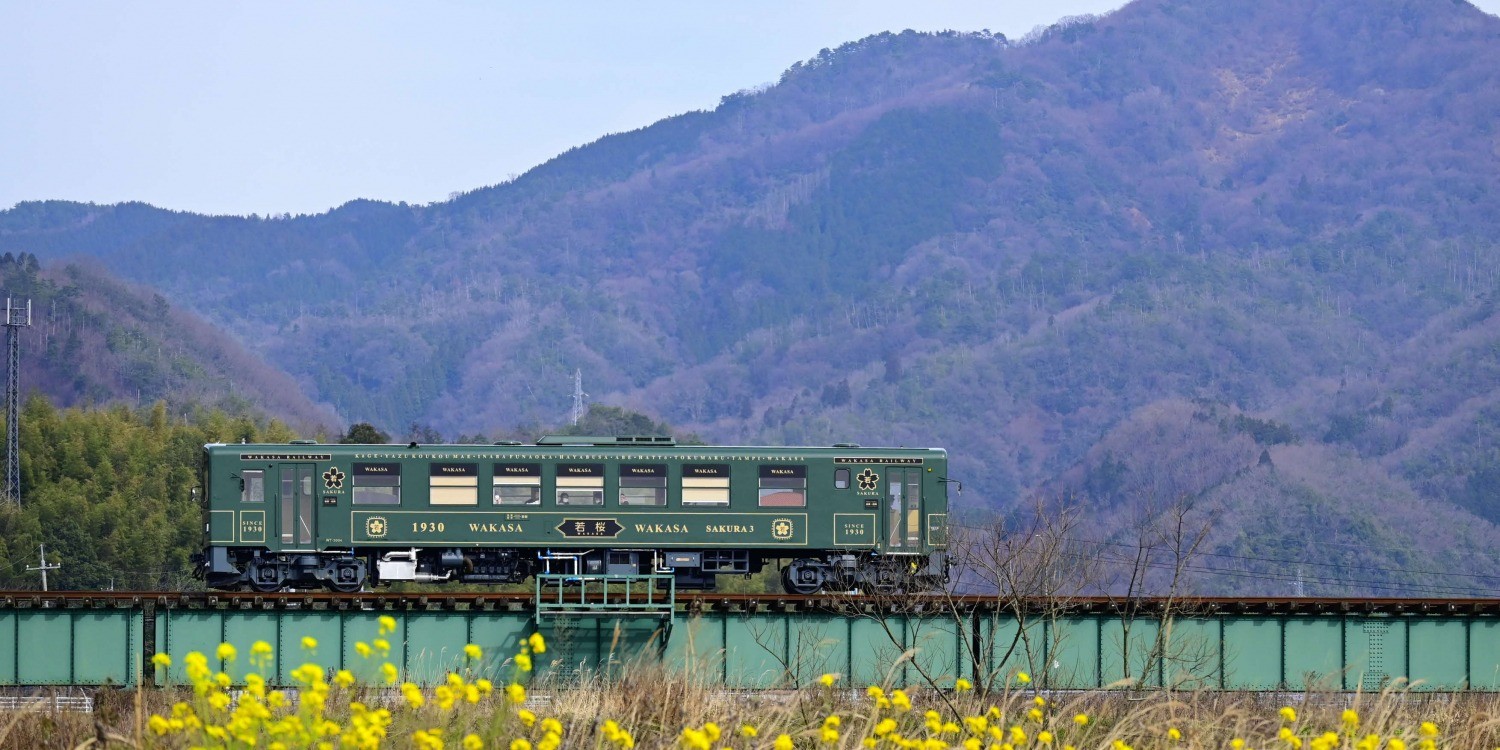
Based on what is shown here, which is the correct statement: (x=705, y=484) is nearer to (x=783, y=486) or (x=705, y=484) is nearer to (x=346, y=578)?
(x=783, y=486)

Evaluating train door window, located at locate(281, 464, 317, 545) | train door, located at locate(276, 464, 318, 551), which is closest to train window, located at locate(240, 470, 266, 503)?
train door, located at locate(276, 464, 318, 551)

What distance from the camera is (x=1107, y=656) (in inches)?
1513

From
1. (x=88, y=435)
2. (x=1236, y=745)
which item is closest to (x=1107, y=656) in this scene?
(x=1236, y=745)

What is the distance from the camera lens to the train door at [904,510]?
42.3 m

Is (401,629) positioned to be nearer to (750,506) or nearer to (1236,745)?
(750,506)

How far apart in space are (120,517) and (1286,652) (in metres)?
102

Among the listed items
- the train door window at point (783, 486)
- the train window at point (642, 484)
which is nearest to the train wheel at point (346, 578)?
the train window at point (642, 484)

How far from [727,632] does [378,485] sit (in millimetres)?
9383

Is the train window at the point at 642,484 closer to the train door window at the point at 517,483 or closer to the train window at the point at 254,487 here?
the train door window at the point at 517,483

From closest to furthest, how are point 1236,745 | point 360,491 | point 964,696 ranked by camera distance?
point 1236,745 → point 964,696 → point 360,491

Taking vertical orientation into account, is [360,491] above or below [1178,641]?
above

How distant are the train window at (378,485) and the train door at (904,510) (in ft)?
36.8

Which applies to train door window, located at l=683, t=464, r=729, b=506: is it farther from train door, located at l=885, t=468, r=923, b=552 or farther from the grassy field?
the grassy field

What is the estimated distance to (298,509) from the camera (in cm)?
4178
